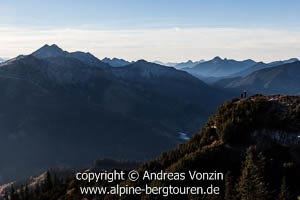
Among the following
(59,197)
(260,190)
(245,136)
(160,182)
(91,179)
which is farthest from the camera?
(59,197)

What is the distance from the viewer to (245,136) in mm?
85125

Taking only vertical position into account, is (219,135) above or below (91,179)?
above

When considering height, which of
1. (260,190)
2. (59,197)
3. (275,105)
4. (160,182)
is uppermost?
(275,105)

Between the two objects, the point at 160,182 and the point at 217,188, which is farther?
the point at 160,182

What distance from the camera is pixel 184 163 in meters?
80.4

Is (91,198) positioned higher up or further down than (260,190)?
further down

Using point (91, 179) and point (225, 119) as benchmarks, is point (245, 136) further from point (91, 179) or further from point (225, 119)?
point (91, 179)

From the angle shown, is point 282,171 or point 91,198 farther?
point 91,198

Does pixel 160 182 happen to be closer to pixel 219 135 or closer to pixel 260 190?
pixel 219 135

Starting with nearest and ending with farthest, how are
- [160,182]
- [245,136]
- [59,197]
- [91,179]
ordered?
[160,182] < [245,136] < [91,179] < [59,197]

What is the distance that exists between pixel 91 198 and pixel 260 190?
40273mm

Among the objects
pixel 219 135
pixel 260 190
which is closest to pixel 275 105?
pixel 219 135

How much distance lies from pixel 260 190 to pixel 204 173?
877 inches

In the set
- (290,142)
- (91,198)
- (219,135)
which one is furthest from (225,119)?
(91,198)
